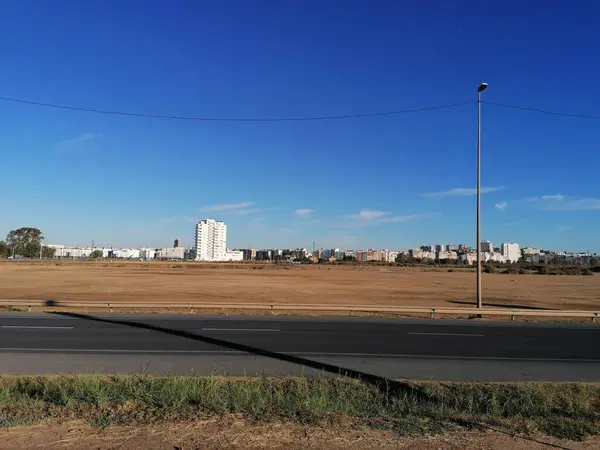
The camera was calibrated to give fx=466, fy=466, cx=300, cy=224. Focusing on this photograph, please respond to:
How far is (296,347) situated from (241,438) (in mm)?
8160

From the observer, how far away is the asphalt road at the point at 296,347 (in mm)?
9711

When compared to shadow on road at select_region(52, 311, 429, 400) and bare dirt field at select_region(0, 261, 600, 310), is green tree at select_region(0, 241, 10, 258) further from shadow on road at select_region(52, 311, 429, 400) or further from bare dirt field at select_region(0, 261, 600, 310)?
shadow on road at select_region(52, 311, 429, 400)

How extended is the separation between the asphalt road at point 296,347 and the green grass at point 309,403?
1.55 m

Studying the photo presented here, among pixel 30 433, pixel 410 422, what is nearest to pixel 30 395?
pixel 30 433

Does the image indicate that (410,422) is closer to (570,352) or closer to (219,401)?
(219,401)

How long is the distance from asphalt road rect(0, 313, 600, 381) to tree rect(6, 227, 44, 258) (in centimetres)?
19531

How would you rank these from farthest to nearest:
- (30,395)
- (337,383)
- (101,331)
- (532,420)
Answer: (101,331) < (337,383) < (30,395) < (532,420)

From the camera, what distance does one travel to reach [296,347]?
12.9m

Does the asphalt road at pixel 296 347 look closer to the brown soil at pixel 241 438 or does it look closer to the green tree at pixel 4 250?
the brown soil at pixel 241 438

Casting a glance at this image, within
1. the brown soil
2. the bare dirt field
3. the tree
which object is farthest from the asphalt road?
the tree

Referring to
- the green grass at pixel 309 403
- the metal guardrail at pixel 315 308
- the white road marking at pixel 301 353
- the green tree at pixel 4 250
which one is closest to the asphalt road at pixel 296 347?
the white road marking at pixel 301 353

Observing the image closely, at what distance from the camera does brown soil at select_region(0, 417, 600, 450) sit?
15.1ft

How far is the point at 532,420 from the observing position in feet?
18.5

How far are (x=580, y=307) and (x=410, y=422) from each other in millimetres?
31386
